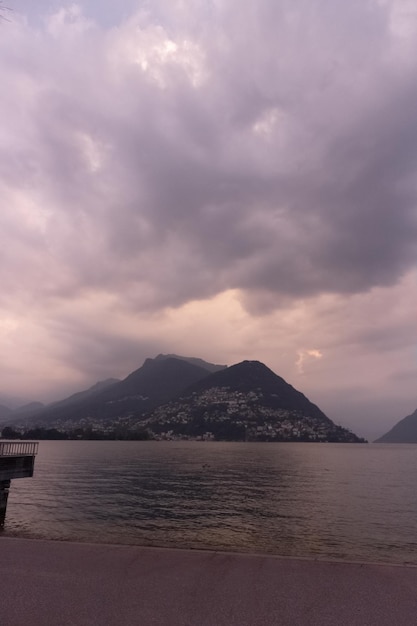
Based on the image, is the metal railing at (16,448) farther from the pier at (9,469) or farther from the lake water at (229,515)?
the lake water at (229,515)

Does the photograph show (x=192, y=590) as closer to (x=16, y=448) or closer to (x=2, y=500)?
(x=2, y=500)

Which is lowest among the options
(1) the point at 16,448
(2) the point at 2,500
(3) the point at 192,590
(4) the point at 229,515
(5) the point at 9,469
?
(4) the point at 229,515

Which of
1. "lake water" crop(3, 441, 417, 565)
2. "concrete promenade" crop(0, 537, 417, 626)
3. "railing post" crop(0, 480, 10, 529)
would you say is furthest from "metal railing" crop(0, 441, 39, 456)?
"concrete promenade" crop(0, 537, 417, 626)

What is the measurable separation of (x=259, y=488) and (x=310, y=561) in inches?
1610

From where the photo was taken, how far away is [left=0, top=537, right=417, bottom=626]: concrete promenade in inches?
256

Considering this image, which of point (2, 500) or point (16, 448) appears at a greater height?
point (16, 448)

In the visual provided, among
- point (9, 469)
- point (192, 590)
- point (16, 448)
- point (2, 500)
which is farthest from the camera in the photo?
point (16, 448)

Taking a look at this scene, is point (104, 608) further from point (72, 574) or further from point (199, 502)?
point (199, 502)

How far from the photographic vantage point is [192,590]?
24.5 feet

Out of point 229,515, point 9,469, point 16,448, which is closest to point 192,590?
point 9,469

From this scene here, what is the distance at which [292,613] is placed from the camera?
666 cm

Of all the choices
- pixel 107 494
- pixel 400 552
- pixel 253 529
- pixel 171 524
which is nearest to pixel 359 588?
pixel 400 552

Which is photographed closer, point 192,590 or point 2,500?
point 192,590

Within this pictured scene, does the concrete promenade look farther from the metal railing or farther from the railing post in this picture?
the metal railing
